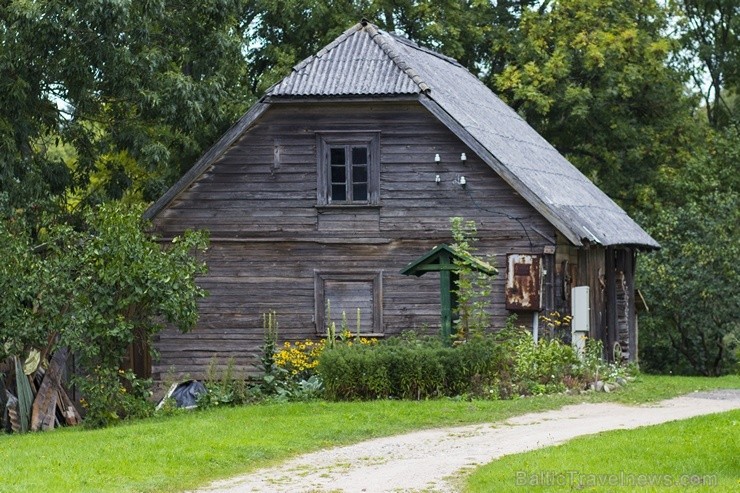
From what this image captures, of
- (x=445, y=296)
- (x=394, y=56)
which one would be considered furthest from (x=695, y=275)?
(x=445, y=296)

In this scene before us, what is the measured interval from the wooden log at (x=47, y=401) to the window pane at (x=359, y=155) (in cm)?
660

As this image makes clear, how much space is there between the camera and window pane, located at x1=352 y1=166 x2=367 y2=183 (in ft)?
82.2

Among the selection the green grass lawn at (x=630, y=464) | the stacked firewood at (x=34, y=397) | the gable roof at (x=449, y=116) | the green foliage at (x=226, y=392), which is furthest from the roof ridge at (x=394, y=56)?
the green grass lawn at (x=630, y=464)

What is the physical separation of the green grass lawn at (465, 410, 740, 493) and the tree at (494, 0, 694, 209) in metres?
19.9

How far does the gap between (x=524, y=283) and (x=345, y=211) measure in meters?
3.63

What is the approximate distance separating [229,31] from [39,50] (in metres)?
4.55

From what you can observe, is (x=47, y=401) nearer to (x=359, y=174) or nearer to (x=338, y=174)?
(x=338, y=174)

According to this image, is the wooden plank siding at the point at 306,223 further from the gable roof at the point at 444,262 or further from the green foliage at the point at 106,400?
the green foliage at the point at 106,400

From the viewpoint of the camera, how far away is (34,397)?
72.2ft

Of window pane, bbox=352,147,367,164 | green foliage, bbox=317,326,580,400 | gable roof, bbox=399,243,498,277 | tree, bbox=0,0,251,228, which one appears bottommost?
green foliage, bbox=317,326,580,400

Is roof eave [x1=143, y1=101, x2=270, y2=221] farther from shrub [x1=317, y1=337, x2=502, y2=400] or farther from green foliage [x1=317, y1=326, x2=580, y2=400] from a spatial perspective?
shrub [x1=317, y1=337, x2=502, y2=400]

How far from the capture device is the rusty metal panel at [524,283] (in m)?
23.9

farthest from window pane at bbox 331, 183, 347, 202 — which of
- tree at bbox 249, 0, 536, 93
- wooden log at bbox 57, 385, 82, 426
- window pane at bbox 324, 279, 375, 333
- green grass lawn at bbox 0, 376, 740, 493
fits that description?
tree at bbox 249, 0, 536, 93

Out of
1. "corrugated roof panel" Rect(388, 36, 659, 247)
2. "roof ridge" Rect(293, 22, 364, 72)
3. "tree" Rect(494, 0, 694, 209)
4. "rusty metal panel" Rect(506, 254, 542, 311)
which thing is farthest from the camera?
"tree" Rect(494, 0, 694, 209)
